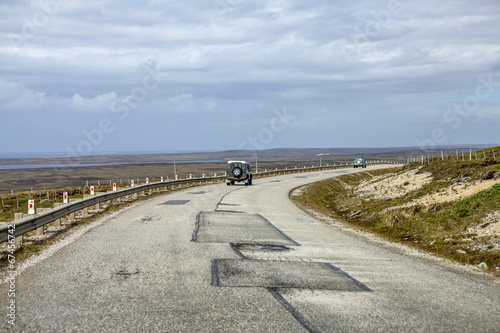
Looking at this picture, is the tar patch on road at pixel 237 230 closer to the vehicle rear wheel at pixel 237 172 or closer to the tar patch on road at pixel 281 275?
the tar patch on road at pixel 281 275

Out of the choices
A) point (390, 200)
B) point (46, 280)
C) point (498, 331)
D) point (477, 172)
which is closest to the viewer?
point (498, 331)

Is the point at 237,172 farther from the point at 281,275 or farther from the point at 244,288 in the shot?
the point at 244,288

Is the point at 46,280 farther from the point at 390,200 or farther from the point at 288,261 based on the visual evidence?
the point at 390,200

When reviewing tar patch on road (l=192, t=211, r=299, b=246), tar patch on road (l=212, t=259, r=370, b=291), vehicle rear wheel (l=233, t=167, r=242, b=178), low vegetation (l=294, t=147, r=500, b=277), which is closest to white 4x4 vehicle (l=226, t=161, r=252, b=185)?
vehicle rear wheel (l=233, t=167, r=242, b=178)

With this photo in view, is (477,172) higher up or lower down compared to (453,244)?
higher up

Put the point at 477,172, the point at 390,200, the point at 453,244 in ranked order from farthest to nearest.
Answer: the point at 390,200, the point at 477,172, the point at 453,244

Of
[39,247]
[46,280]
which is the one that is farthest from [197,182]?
[46,280]

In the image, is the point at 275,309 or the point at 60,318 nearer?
the point at 60,318

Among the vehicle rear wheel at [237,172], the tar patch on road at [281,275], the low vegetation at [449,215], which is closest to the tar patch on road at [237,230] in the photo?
the tar patch on road at [281,275]

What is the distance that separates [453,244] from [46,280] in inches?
375

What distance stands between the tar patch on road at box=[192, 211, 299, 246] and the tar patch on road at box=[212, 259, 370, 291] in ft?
7.96

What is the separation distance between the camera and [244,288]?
673 cm

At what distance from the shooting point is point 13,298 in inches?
244

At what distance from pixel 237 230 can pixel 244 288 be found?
20.9 feet
